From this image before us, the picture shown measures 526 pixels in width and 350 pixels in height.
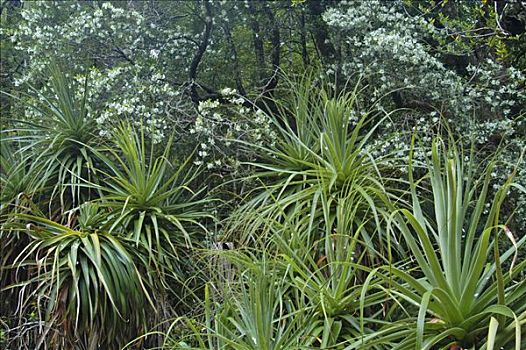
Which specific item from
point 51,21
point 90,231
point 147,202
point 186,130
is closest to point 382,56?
point 186,130

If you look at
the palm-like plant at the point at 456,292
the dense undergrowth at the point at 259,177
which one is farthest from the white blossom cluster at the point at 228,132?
the palm-like plant at the point at 456,292

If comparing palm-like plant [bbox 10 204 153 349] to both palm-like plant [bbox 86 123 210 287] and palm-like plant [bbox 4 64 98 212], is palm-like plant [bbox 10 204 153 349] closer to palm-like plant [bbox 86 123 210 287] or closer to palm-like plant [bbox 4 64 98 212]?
palm-like plant [bbox 86 123 210 287]

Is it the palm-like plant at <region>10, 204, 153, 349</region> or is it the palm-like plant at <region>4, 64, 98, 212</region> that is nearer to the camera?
the palm-like plant at <region>10, 204, 153, 349</region>

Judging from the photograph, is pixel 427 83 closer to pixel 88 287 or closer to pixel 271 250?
pixel 271 250

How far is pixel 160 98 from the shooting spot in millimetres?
4582

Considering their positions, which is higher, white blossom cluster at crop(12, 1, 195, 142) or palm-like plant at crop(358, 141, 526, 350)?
white blossom cluster at crop(12, 1, 195, 142)

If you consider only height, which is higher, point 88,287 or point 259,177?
point 259,177

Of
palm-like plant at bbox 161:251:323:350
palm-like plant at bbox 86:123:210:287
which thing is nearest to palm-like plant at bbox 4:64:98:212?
palm-like plant at bbox 86:123:210:287

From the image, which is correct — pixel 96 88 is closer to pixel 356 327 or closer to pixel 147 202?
pixel 147 202

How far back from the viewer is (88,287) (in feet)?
10.7

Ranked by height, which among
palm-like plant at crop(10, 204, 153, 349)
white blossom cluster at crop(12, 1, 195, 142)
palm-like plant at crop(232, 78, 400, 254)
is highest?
white blossom cluster at crop(12, 1, 195, 142)

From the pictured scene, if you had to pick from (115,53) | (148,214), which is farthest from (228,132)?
(115,53)

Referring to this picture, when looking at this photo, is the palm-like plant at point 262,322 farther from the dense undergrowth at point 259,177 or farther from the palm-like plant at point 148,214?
the palm-like plant at point 148,214

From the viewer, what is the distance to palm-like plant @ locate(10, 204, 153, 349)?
3.27 meters
